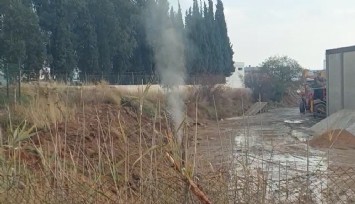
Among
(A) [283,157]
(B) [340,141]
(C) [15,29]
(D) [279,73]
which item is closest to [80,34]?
(C) [15,29]

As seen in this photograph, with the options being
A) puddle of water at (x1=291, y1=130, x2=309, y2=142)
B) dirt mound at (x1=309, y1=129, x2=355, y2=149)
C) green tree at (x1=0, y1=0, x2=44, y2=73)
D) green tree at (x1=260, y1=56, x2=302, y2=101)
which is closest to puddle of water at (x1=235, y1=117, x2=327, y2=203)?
puddle of water at (x1=291, y1=130, x2=309, y2=142)

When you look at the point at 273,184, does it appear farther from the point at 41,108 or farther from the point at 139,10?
the point at 139,10

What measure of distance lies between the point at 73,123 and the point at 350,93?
43.9 ft

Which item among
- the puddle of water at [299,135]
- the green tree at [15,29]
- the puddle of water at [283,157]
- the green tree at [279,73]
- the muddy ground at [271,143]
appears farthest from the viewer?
the green tree at [279,73]

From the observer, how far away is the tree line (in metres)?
22.6

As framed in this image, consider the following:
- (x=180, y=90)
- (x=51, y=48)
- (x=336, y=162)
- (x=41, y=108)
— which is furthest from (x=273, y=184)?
(x=51, y=48)

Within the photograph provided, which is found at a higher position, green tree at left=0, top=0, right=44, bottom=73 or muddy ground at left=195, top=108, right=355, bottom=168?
green tree at left=0, top=0, right=44, bottom=73

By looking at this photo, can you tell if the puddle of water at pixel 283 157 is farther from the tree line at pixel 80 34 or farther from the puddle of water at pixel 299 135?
the tree line at pixel 80 34

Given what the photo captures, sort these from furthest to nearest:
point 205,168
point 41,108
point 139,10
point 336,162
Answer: point 139,10
point 336,162
point 41,108
point 205,168

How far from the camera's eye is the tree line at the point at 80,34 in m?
22.6

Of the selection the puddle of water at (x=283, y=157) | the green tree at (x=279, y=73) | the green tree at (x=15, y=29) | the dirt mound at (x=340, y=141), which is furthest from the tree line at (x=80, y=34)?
the dirt mound at (x=340, y=141)

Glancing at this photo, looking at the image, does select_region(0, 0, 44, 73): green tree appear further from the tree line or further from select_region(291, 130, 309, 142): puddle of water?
select_region(291, 130, 309, 142): puddle of water

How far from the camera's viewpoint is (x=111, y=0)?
31.6 meters

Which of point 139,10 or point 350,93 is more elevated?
point 139,10
